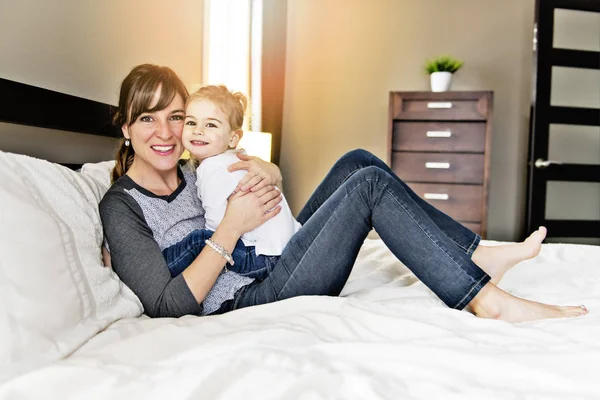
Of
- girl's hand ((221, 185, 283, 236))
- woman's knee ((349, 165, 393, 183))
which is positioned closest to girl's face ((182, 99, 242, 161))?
girl's hand ((221, 185, 283, 236))

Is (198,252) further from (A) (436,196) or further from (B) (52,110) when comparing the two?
(A) (436,196)

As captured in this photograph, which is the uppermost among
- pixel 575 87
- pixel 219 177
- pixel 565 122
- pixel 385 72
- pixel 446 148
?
pixel 385 72

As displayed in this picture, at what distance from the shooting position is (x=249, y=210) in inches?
46.5

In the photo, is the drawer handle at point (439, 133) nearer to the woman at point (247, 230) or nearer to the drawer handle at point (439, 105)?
the drawer handle at point (439, 105)

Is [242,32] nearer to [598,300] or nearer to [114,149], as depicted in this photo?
[114,149]

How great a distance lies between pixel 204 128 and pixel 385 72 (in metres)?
2.51

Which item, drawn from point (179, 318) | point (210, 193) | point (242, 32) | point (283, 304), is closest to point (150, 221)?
point (210, 193)

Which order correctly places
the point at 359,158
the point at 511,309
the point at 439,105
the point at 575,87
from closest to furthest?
the point at 511,309, the point at 359,158, the point at 439,105, the point at 575,87

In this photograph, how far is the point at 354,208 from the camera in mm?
1177

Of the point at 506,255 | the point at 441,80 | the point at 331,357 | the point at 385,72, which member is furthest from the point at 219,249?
the point at 385,72

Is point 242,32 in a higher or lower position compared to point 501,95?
higher

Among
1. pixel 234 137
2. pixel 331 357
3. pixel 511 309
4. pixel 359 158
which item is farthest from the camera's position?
pixel 359 158

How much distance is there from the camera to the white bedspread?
686 mm

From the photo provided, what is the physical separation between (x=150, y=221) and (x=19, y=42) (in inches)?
22.4
